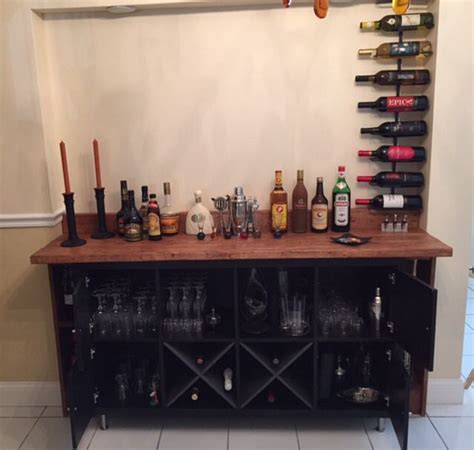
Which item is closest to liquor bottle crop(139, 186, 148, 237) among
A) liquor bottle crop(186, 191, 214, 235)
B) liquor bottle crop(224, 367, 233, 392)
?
liquor bottle crop(186, 191, 214, 235)

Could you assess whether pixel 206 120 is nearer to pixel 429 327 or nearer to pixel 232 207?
pixel 232 207

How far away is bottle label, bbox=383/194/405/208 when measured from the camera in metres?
2.22

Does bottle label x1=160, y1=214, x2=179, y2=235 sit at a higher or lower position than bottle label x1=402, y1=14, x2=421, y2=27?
lower

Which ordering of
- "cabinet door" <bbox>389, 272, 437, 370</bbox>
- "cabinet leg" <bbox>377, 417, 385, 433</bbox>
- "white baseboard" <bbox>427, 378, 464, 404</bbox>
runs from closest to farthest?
"cabinet door" <bbox>389, 272, 437, 370</bbox> → "cabinet leg" <bbox>377, 417, 385, 433</bbox> → "white baseboard" <bbox>427, 378, 464, 404</bbox>

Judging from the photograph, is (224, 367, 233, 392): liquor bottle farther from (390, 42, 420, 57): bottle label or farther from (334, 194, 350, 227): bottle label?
(390, 42, 420, 57): bottle label

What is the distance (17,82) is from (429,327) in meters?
2.00

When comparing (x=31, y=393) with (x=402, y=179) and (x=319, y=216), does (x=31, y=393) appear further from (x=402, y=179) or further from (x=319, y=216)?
(x=402, y=179)

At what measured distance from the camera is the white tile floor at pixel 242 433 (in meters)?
2.12

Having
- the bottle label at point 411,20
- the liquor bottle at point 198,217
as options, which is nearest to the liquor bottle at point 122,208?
the liquor bottle at point 198,217

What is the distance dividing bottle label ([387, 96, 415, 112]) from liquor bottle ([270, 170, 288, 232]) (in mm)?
571

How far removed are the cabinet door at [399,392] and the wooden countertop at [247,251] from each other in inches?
17.2

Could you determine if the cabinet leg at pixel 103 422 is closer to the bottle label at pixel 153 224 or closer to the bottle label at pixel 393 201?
the bottle label at pixel 153 224

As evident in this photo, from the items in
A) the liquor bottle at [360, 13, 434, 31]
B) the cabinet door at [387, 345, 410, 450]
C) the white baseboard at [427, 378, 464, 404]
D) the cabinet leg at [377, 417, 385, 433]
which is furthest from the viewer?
the white baseboard at [427, 378, 464, 404]

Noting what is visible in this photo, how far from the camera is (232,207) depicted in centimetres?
225
